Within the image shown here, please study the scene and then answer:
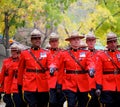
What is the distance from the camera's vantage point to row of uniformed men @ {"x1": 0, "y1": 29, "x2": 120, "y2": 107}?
10.2 m

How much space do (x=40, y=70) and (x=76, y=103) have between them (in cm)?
107

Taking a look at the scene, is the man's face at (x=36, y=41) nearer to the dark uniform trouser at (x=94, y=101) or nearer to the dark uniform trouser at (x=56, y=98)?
the dark uniform trouser at (x=56, y=98)

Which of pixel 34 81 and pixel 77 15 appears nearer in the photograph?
pixel 34 81

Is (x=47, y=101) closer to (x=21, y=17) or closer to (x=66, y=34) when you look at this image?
(x=21, y=17)

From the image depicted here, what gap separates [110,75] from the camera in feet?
33.6

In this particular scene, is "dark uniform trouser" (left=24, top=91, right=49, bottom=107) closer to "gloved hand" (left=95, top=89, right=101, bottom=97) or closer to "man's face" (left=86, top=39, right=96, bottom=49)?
"gloved hand" (left=95, top=89, right=101, bottom=97)

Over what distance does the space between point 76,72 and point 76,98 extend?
56cm

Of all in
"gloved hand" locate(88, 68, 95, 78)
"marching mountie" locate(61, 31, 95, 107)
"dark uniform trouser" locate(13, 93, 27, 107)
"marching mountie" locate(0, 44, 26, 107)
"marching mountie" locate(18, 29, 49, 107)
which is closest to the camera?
"gloved hand" locate(88, 68, 95, 78)

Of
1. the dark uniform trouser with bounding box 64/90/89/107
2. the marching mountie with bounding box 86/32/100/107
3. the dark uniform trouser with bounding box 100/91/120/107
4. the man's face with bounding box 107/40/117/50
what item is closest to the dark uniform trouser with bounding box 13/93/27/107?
the dark uniform trouser with bounding box 64/90/89/107

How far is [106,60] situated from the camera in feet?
33.7

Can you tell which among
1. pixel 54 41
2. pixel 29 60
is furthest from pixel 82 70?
pixel 54 41

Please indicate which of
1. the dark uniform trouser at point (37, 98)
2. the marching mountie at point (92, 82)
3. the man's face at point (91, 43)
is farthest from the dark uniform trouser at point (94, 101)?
the man's face at point (91, 43)

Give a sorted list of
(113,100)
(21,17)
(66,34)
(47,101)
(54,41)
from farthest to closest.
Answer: (66,34)
(21,17)
(54,41)
(47,101)
(113,100)

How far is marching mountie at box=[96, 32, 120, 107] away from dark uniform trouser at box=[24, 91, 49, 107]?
1.30 m
